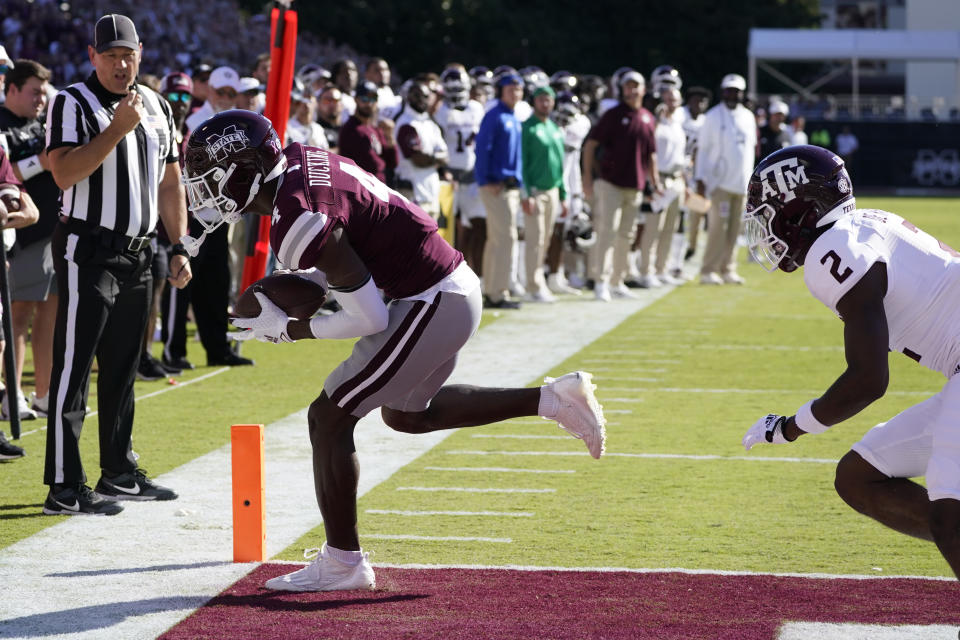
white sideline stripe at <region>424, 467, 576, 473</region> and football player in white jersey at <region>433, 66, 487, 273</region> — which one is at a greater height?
football player in white jersey at <region>433, 66, 487, 273</region>

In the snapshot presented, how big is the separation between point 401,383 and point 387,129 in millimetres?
8532

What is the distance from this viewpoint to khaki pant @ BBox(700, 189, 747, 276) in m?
15.7

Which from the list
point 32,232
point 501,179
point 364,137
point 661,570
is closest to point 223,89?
point 364,137

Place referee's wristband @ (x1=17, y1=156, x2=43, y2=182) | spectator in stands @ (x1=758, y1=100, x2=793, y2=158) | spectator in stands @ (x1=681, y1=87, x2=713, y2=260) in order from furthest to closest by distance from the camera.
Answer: spectator in stands @ (x1=758, y1=100, x2=793, y2=158), spectator in stands @ (x1=681, y1=87, x2=713, y2=260), referee's wristband @ (x1=17, y1=156, x2=43, y2=182)

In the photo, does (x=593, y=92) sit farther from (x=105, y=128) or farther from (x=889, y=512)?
(x=889, y=512)

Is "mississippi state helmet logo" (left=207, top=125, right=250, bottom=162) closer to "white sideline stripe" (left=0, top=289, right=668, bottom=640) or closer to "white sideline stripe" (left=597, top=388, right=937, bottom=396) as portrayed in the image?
"white sideline stripe" (left=0, top=289, right=668, bottom=640)

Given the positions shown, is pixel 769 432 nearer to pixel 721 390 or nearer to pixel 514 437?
pixel 514 437

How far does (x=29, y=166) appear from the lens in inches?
321

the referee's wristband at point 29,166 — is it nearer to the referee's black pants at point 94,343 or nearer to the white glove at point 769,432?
the referee's black pants at point 94,343

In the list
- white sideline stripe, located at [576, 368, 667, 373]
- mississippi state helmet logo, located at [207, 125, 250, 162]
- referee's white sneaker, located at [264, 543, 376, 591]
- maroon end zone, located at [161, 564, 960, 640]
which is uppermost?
mississippi state helmet logo, located at [207, 125, 250, 162]

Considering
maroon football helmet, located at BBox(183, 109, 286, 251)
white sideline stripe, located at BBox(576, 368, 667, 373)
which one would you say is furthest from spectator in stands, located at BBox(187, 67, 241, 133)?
maroon football helmet, located at BBox(183, 109, 286, 251)

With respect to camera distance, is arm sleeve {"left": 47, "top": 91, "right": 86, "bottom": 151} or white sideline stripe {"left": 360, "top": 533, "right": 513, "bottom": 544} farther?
arm sleeve {"left": 47, "top": 91, "right": 86, "bottom": 151}

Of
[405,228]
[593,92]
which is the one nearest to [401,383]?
[405,228]

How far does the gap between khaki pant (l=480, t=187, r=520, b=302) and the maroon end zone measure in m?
8.52
